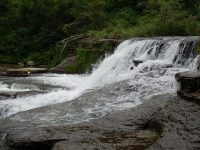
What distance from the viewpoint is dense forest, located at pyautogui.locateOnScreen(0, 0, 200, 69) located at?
23.7 meters

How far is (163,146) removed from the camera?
19.1 ft

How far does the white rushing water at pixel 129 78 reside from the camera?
984cm

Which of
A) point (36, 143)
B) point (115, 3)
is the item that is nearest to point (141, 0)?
point (115, 3)

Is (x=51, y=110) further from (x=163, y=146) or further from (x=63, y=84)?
(x=63, y=84)

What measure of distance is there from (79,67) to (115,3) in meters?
8.72

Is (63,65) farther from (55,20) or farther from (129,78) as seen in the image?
(129,78)

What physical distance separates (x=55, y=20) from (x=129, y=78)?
49.8ft

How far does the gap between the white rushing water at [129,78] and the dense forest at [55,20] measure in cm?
493

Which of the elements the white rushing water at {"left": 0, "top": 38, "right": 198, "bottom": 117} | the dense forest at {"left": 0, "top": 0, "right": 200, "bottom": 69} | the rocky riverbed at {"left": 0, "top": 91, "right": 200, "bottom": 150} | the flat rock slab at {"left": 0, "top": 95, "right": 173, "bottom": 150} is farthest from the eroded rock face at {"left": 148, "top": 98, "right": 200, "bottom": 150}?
the dense forest at {"left": 0, "top": 0, "right": 200, "bottom": 69}

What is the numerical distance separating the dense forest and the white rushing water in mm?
4933

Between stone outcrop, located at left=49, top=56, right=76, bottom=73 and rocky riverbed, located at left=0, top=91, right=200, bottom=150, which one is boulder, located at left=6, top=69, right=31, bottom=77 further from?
rocky riverbed, located at left=0, top=91, right=200, bottom=150

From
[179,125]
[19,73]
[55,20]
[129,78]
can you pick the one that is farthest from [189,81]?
[55,20]

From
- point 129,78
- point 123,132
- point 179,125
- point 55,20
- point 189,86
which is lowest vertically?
point 129,78

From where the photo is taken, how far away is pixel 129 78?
11.7m
